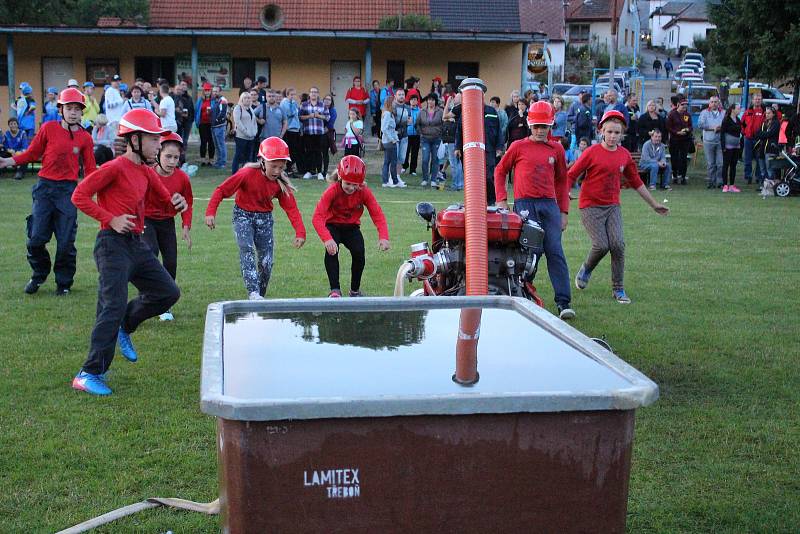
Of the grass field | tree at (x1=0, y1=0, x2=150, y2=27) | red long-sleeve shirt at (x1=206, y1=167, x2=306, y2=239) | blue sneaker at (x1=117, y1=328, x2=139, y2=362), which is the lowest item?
the grass field

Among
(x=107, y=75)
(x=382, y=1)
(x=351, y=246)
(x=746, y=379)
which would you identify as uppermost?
(x=382, y=1)

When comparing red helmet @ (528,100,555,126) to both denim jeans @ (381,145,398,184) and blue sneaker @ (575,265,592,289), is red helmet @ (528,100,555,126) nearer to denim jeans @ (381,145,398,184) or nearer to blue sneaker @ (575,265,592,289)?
blue sneaker @ (575,265,592,289)

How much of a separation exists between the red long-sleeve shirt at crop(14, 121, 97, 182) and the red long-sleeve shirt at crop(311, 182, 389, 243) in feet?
8.75

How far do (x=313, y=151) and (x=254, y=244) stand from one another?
15.9m

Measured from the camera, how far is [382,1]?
38188 millimetres

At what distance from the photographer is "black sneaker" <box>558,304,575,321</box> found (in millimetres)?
9859

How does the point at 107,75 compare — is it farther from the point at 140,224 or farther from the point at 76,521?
the point at 76,521

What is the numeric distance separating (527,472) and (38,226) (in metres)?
8.99

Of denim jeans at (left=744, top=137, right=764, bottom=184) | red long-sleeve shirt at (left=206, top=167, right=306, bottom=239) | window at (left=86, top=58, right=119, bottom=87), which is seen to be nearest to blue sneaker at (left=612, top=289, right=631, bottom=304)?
red long-sleeve shirt at (left=206, top=167, right=306, bottom=239)

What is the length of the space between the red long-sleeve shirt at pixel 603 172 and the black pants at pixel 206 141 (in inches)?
690

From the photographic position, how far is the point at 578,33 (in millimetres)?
85438

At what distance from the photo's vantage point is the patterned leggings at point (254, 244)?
922cm

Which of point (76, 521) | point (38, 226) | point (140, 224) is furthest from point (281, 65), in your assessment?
point (76, 521)

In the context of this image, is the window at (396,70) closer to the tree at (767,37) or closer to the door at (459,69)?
the door at (459,69)
